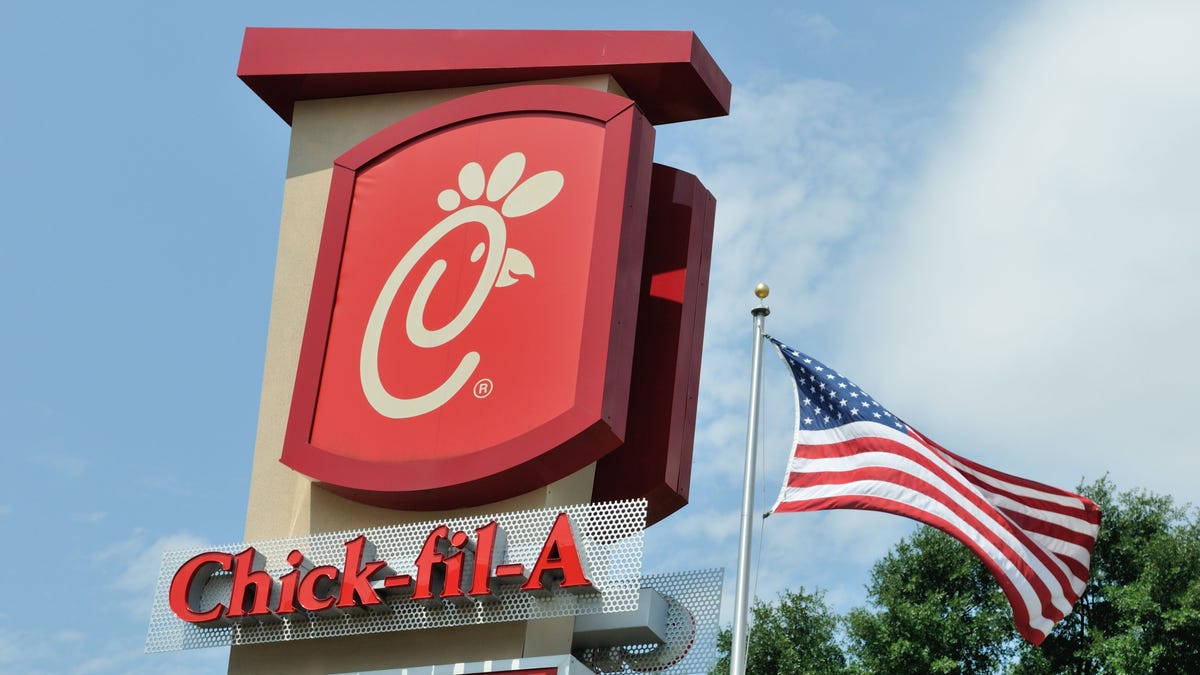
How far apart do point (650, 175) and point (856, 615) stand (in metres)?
22.4

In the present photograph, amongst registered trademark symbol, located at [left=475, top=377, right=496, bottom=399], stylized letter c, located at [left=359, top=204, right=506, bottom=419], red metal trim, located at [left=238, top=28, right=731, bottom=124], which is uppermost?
red metal trim, located at [left=238, top=28, right=731, bottom=124]

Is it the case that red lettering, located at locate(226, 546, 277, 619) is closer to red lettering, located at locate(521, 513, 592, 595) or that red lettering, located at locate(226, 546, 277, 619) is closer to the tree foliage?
red lettering, located at locate(521, 513, 592, 595)

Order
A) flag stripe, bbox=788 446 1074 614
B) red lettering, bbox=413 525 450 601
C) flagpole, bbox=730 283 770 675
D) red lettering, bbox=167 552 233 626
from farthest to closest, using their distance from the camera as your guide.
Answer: red lettering, bbox=167 552 233 626 < red lettering, bbox=413 525 450 601 < flag stripe, bbox=788 446 1074 614 < flagpole, bbox=730 283 770 675

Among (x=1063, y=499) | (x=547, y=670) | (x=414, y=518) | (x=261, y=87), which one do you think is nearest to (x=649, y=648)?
(x=547, y=670)

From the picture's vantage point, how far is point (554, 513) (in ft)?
55.3

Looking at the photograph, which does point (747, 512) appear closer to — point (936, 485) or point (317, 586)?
point (936, 485)

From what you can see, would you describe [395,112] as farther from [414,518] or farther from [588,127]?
[414,518]

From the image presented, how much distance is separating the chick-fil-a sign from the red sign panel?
0.81 m

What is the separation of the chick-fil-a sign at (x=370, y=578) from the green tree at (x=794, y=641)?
73.8 feet

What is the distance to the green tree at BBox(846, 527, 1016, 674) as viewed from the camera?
37375mm

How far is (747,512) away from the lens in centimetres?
1455

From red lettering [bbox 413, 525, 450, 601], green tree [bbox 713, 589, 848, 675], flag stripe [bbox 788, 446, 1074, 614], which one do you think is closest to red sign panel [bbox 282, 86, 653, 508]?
red lettering [bbox 413, 525, 450, 601]

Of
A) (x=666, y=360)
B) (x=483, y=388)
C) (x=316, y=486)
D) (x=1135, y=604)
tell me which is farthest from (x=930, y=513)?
(x=1135, y=604)

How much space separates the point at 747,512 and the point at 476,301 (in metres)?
5.50
